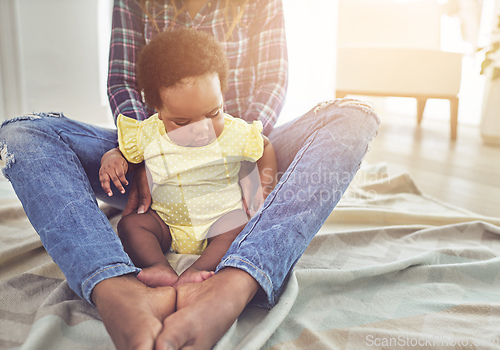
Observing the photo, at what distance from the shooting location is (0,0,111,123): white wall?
2.25 m

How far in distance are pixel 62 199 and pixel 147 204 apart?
0.18 metres

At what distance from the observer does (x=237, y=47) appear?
3.42 ft

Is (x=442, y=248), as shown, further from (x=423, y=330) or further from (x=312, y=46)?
(x=312, y=46)

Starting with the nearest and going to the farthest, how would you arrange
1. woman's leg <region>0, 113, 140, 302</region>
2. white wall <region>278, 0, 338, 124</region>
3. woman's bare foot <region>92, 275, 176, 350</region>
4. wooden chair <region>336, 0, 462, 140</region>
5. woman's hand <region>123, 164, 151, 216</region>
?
woman's bare foot <region>92, 275, 176, 350</region> < woman's leg <region>0, 113, 140, 302</region> < woman's hand <region>123, 164, 151, 216</region> < wooden chair <region>336, 0, 462, 140</region> < white wall <region>278, 0, 338, 124</region>

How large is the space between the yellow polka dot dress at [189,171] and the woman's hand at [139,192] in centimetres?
2

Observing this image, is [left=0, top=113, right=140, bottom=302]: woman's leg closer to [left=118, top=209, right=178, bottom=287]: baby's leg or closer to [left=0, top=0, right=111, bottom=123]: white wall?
[left=118, top=209, right=178, bottom=287]: baby's leg

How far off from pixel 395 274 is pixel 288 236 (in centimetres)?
29

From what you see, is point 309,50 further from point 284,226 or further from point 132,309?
point 132,309

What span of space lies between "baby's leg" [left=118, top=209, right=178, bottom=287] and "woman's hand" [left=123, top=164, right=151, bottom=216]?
26mm

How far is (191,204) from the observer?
2.44 ft

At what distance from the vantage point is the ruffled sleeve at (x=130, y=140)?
76 cm

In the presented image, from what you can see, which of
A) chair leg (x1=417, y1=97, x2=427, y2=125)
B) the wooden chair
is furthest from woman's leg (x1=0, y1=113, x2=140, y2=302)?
chair leg (x1=417, y1=97, x2=427, y2=125)

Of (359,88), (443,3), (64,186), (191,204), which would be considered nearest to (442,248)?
(191,204)

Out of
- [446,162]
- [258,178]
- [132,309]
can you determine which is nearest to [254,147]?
[258,178]
